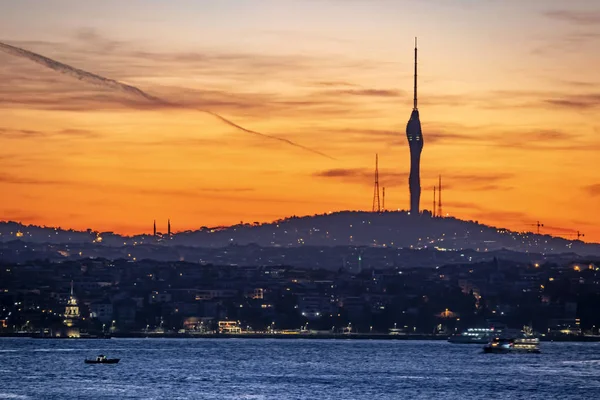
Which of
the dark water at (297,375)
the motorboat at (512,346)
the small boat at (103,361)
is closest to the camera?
the dark water at (297,375)

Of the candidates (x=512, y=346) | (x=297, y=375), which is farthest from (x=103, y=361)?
(x=512, y=346)

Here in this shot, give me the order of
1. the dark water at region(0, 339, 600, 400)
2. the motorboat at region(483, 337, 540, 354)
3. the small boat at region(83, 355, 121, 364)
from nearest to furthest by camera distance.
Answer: the dark water at region(0, 339, 600, 400), the small boat at region(83, 355, 121, 364), the motorboat at region(483, 337, 540, 354)

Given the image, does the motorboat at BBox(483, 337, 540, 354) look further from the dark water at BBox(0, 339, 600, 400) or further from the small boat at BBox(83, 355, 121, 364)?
the small boat at BBox(83, 355, 121, 364)

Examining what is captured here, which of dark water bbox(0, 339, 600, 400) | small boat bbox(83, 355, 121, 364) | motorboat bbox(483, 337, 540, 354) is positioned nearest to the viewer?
dark water bbox(0, 339, 600, 400)

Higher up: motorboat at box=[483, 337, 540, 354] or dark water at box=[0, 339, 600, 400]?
motorboat at box=[483, 337, 540, 354]

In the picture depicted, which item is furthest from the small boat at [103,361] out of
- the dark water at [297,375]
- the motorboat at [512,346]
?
the motorboat at [512,346]

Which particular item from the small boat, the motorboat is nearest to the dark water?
the small boat

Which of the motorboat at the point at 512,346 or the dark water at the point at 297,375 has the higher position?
the motorboat at the point at 512,346

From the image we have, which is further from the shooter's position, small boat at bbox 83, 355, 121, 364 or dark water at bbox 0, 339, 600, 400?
small boat at bbox 83, 355, 121, 364

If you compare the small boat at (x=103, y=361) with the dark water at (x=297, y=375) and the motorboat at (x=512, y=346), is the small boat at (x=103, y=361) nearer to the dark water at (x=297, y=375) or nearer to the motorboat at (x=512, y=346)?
the dark water at (x=297, y=375)

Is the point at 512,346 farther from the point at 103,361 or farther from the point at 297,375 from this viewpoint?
the point at 297,375
